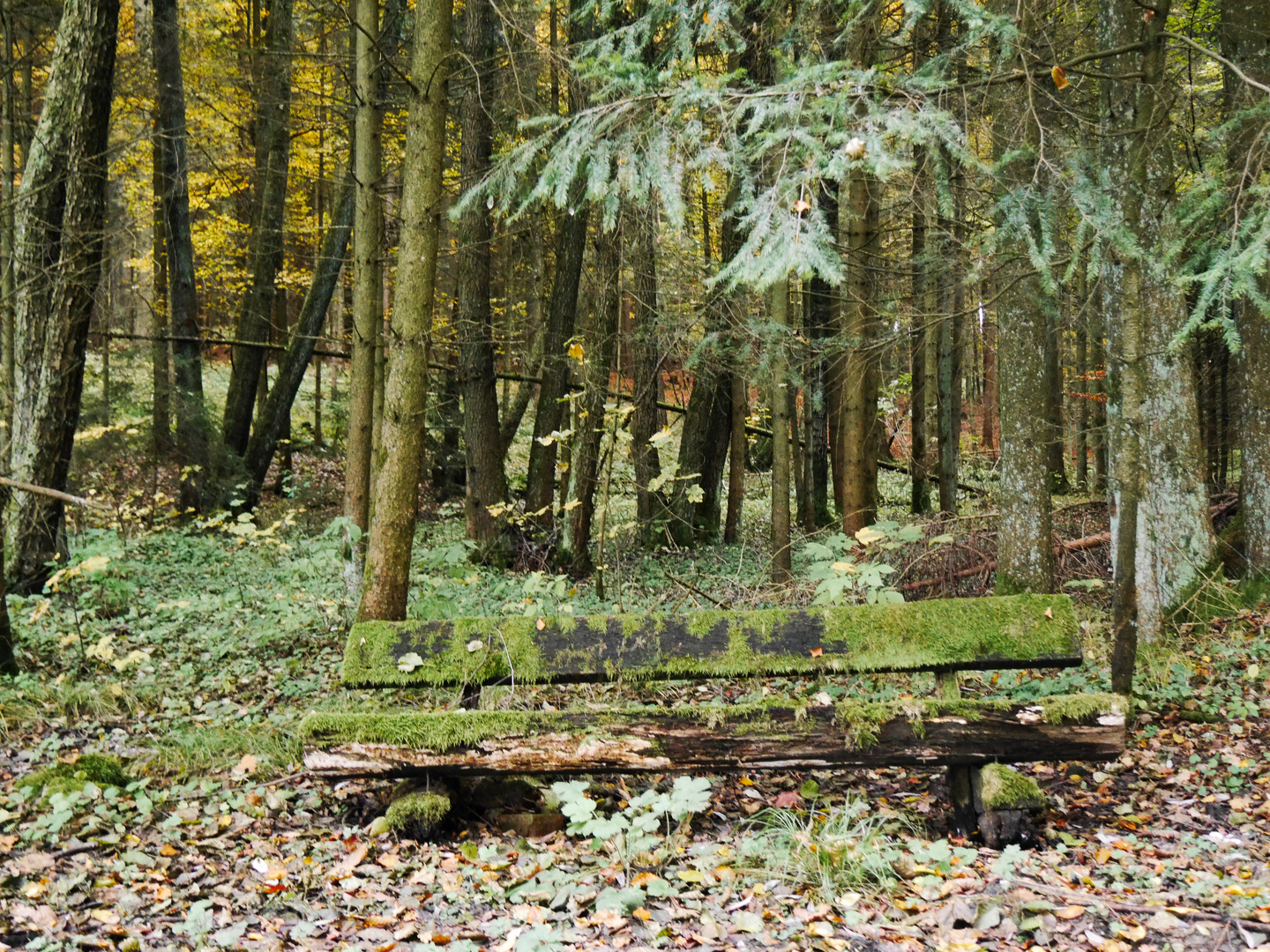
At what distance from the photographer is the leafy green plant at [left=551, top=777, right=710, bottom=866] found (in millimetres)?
3703

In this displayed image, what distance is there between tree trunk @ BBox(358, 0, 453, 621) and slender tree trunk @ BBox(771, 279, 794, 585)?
12.5ft

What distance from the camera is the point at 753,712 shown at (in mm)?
4414

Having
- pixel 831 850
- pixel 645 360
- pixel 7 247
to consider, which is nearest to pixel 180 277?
pixel 7 247

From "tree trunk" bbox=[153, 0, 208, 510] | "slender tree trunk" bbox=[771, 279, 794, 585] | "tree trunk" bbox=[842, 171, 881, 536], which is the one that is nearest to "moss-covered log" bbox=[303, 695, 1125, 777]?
"slender tree trunk" bbox=[771, 279, 794, 585]

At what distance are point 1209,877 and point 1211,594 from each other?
3806 mm

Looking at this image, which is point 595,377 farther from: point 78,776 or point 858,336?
point 78,776

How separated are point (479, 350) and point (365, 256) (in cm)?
341

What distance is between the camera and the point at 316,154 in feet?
58.4

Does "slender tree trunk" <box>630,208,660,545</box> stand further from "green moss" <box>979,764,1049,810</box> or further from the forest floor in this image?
"green moss" <box>979,764,1049,810</box>

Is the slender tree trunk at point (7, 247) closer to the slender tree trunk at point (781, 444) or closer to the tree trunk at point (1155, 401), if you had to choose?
the slender tree trunk at point (781, 444)

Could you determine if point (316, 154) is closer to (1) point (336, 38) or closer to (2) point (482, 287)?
(1) point (336, 38)

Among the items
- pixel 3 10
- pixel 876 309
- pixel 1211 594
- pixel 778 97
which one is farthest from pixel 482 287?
pixel 1211 594

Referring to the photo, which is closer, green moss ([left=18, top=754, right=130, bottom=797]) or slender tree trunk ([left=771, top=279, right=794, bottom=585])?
green moss ([left=18, top=754, right=130, bottom=797])

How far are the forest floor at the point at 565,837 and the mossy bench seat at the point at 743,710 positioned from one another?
384 millimetres
